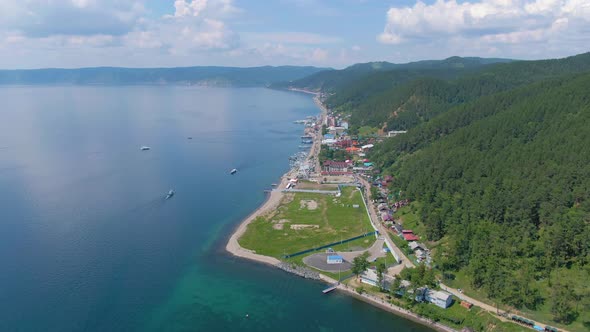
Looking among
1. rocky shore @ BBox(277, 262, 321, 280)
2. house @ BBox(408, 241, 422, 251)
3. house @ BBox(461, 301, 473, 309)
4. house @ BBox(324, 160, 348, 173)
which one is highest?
house @ BBox(324, 160, 348, 173)

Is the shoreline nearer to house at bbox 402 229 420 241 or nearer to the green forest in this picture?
the green forest

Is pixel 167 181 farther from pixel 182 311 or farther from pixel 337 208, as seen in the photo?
pixel 182 311

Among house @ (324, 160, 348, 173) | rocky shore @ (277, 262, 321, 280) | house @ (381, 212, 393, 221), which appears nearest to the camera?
rocky shore @ (277, 262, 321, 280)

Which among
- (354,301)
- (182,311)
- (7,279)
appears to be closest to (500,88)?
(354,301)

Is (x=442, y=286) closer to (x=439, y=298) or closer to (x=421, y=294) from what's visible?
(x=421, y=294)

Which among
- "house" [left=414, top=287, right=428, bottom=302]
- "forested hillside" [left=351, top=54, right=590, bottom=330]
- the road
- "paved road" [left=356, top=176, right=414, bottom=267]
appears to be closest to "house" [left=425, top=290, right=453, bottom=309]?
"house" [left=414, top=287, right=428, bottom=302]

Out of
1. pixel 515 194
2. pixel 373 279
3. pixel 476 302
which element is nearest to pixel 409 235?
pixel 373 279

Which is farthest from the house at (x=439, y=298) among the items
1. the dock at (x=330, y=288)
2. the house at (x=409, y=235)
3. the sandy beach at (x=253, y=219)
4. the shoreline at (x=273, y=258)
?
the sandy beach at (x=253, y=219)
